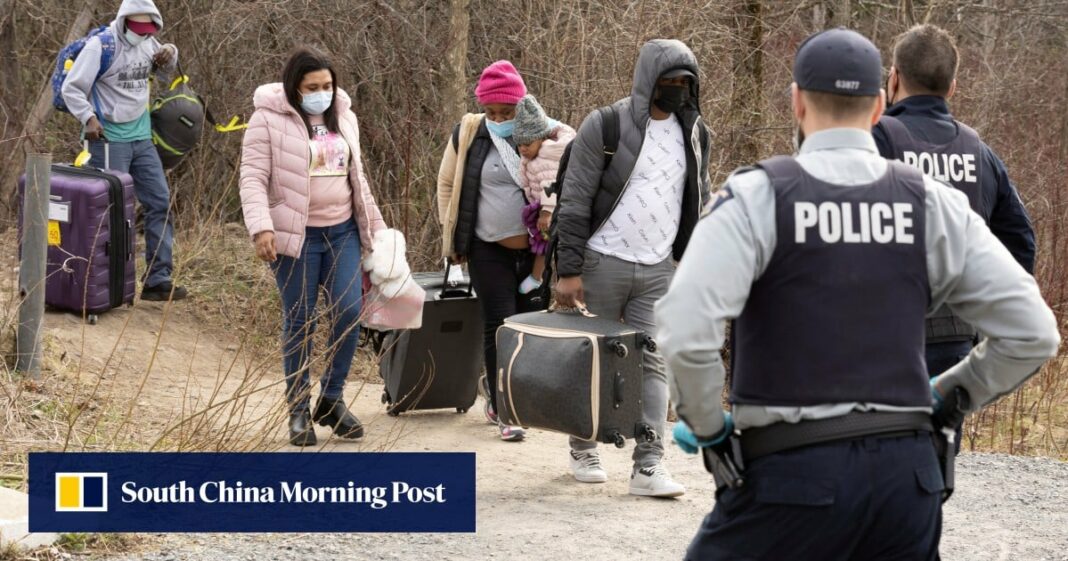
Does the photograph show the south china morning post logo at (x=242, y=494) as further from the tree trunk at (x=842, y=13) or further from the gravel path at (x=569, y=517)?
the tree trunk at (x=842, y=13)

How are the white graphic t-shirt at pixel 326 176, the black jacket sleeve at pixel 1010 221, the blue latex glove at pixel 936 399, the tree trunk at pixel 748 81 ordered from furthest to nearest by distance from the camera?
the tree trunk at pixel 748 81
the white graphic t-shirt at pixel 326 176
the black jacket sleeve at pixel 1010 221
the blue latex glove at pixel 936 399

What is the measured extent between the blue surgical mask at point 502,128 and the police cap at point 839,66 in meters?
3.82

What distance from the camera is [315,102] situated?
6273 millimetres

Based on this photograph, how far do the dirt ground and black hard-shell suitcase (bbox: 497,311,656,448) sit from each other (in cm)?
37

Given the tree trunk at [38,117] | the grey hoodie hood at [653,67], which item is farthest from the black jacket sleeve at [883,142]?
the tree trunk at [38,117]

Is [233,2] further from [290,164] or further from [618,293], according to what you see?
[618,293]

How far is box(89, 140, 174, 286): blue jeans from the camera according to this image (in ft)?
29.4

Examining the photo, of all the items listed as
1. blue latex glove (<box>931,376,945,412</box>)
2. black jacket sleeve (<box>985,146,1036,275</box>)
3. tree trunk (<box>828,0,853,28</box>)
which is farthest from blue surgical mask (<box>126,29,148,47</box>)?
tree trunk (<box>828,0,853,28</box>)

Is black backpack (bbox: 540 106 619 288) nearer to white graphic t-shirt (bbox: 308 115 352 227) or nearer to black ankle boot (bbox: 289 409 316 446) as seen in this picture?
white graphic t-shirt (bbox: 308 115 352 227)

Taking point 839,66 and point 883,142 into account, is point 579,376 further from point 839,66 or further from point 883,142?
point 839,66

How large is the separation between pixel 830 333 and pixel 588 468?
11.8ft

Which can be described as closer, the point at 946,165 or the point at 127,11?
the point at 946,165

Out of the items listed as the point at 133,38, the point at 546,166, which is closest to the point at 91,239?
the point at 133,38

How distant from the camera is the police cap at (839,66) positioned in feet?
9.19
